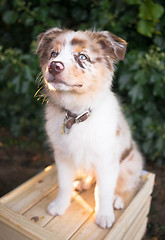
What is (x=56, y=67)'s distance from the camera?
1633mm

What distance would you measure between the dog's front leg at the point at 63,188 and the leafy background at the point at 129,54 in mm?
1513

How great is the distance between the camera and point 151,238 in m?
2.75

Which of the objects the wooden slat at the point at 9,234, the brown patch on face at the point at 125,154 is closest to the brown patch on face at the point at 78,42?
the brown patch on face at the point at 125,154

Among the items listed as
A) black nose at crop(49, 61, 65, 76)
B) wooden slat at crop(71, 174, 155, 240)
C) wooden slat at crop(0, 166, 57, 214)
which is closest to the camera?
black nose at crop(49, 61, 65, 76)

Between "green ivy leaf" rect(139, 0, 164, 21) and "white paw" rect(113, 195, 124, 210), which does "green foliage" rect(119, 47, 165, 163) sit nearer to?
"green ivy leaf" rect(139, 0, 164, 21)

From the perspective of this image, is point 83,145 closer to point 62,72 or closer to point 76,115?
point 76,115

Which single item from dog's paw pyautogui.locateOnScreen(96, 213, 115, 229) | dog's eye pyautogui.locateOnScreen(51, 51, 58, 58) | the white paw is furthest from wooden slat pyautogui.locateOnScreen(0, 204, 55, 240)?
dog's eye pyautogui.locateOnScreen(51, 51, 58, 58)

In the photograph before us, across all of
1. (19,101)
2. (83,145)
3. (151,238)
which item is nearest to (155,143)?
(151,238)

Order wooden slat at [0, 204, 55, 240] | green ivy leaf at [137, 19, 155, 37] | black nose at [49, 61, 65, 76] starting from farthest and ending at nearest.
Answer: green ivy leaf at [137, 19, 155, 37], wooden slat at [0, 204, 55, 240], black nose at [49, 61, 65, 76]

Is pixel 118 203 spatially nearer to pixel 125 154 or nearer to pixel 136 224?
pixel 136 224

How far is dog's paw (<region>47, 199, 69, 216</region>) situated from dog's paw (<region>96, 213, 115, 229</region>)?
324 millimetres

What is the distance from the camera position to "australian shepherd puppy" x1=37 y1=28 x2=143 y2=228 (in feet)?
5.85

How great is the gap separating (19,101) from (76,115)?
99.4 inches

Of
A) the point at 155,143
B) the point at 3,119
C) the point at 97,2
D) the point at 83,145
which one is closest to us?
the point at 83,145
